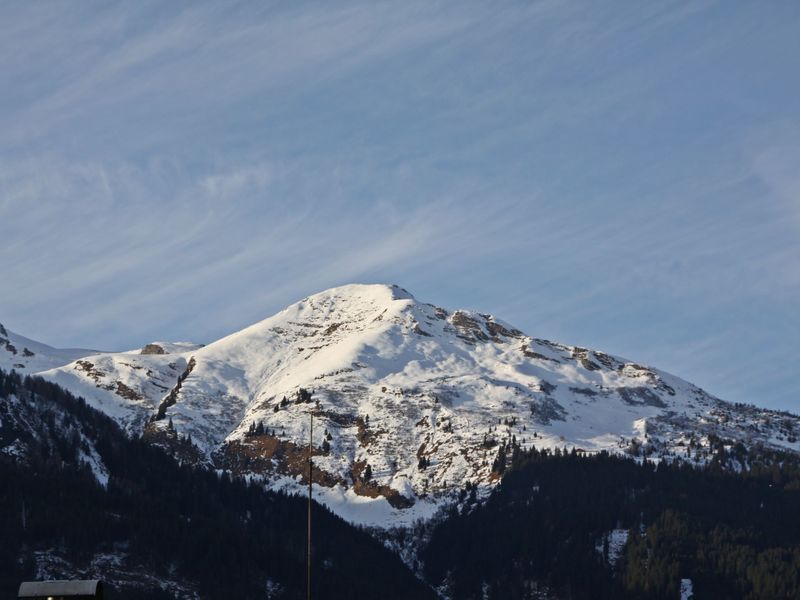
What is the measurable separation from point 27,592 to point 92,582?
2.98 metres

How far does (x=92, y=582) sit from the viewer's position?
6241cm

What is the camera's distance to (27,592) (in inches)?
2475
